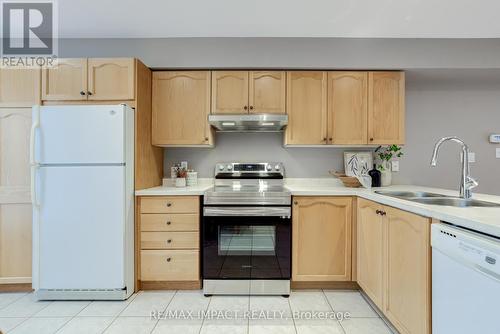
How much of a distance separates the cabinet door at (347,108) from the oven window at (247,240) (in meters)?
1.09

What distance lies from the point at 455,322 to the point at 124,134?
2298 mm

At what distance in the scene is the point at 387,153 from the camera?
9.34 ft

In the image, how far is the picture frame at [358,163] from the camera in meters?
2.78

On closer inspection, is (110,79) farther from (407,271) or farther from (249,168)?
(407,271)

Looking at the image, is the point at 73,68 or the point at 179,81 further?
the point at 179,81

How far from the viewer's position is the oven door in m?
2.20

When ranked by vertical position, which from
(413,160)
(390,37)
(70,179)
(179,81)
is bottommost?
(70,179)

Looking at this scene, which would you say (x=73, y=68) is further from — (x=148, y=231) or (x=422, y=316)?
(x=422, y=316)

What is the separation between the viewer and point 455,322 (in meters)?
1.10

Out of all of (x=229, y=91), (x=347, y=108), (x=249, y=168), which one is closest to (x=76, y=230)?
(x=249, y=168)

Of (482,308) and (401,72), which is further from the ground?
(401,72)

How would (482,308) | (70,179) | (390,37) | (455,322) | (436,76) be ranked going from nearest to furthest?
(482,308), (455,322), (70,179), (390,37), (436,76)

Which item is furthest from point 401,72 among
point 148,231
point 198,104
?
point 148,231

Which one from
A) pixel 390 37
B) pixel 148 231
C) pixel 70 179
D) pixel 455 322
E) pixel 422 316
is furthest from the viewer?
pixel 390 37
